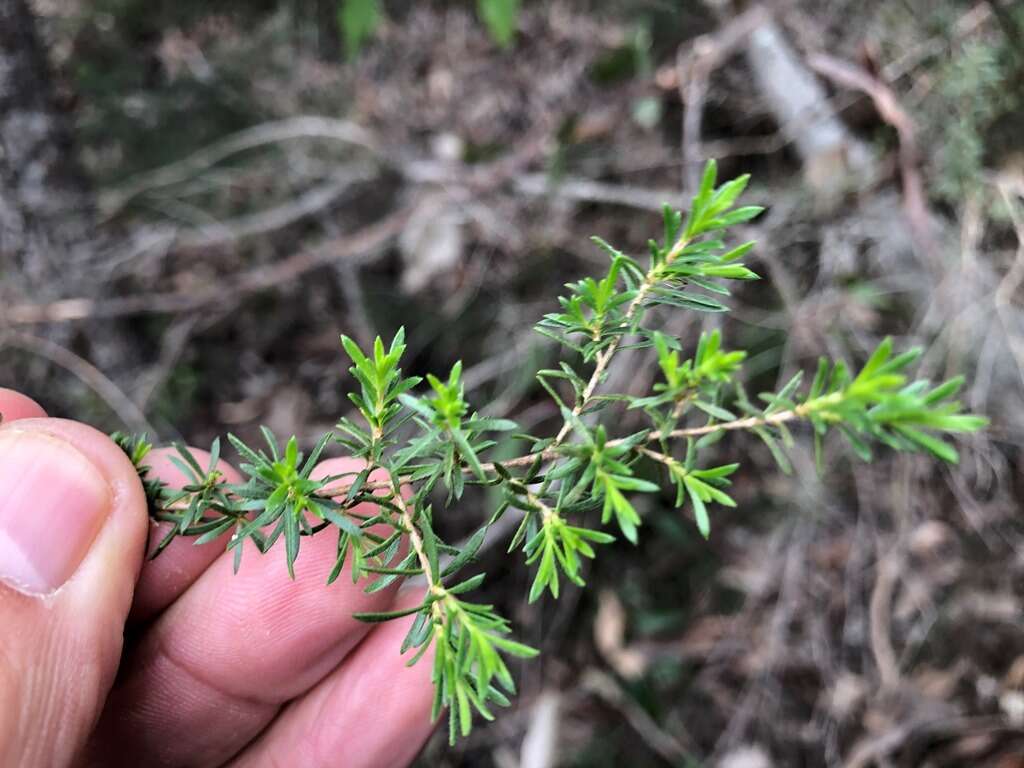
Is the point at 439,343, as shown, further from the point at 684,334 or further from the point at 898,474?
the point at 898,474

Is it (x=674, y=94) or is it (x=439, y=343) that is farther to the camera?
(x=674, y=94)

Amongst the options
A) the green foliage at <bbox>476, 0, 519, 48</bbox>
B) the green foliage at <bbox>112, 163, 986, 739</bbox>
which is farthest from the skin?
the green foliage at <bbox>476, 0, 519, 48</bbox>

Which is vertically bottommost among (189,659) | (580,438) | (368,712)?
(368,712)

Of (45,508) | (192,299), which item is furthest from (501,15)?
(45,508)

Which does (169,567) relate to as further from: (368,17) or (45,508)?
(368,17)

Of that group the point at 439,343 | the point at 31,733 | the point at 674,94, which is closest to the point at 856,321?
the point at 674,94

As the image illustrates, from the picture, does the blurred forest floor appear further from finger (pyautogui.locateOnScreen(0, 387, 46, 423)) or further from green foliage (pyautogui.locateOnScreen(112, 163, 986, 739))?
green foliage (pyautogui.locateOnScreen(112, 163, 986, 739))
